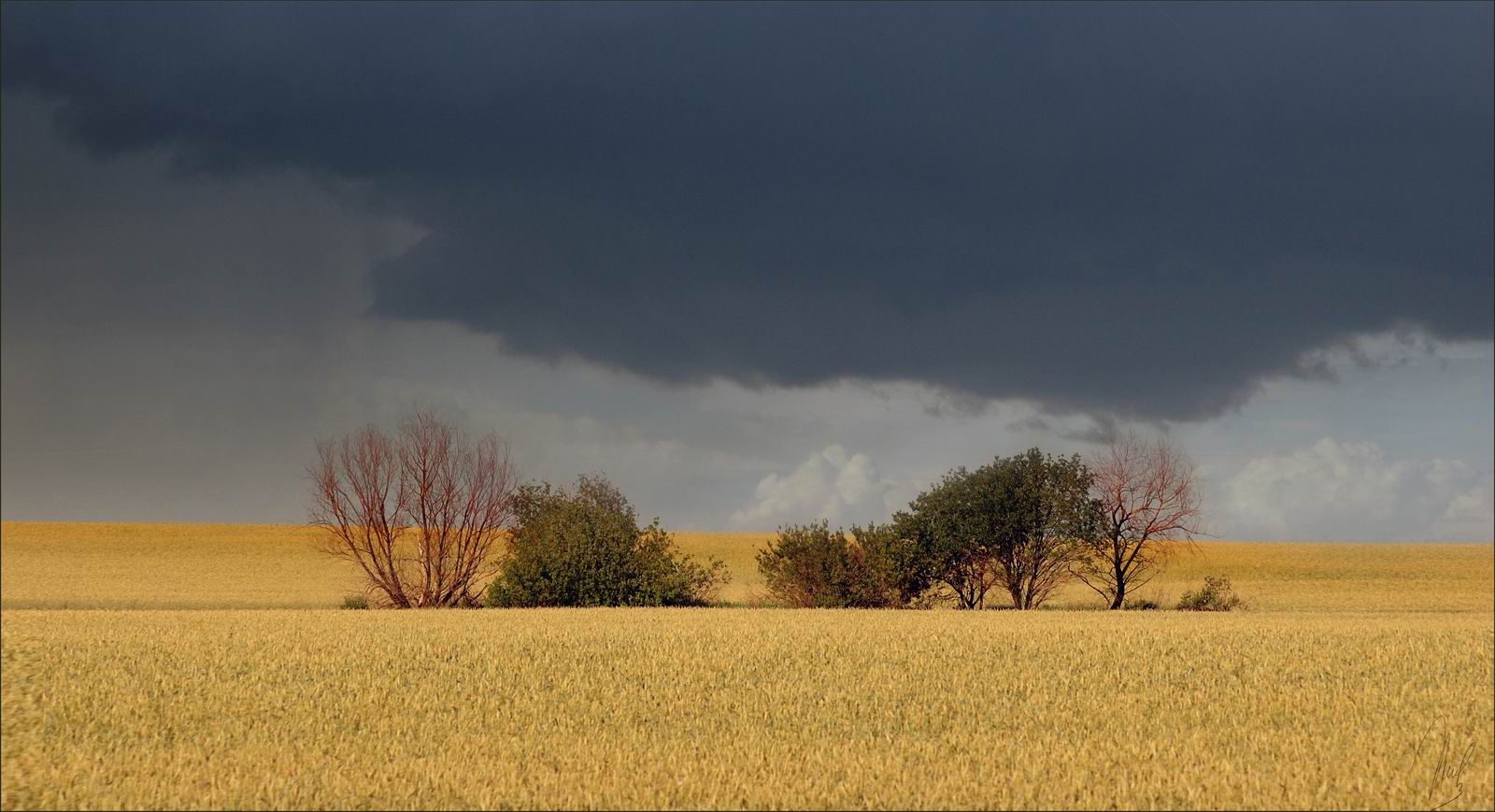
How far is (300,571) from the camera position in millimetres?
72875

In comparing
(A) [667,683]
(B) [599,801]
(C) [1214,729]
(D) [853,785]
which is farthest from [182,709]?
(C) [1214,729]

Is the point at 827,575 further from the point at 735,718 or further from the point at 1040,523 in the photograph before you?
the point at 735,718

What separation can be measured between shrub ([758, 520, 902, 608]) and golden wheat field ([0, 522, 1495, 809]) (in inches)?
476

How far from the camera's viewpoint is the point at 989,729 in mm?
13781

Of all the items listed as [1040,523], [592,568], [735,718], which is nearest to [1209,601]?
[1040,523]

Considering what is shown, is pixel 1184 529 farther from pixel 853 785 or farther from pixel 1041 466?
pixel 853 785

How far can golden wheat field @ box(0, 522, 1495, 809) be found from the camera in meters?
10.6

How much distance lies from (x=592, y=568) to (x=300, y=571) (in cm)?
4102
